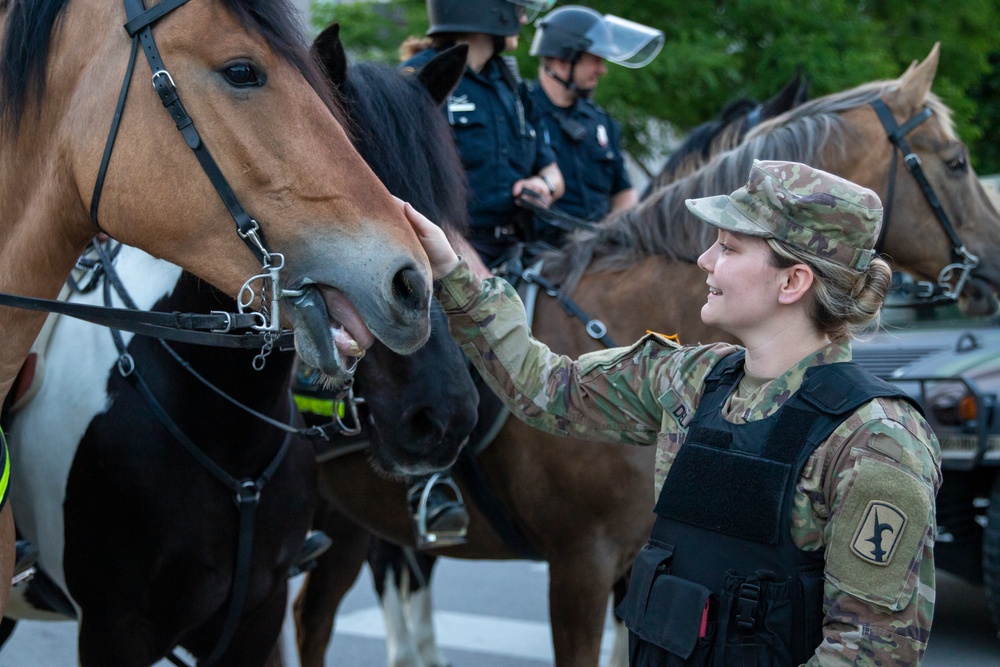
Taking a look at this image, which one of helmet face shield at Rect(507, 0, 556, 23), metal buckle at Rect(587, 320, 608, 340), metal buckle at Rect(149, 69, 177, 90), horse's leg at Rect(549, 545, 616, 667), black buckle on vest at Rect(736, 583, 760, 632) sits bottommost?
horse's leg at Rect(549, 545, 616, 667)

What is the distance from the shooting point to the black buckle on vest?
180 cm

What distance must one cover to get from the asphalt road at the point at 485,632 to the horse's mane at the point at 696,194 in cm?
273

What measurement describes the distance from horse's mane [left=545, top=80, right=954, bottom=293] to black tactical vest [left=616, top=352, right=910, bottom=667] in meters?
1.96

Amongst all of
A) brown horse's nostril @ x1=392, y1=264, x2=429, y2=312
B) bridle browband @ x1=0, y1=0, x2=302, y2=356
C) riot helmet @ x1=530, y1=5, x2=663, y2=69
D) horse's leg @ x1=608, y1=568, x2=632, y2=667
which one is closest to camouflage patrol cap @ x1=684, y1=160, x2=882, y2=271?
brown horse's nostril @ x1=392, y1=264, x2=429, y2=312

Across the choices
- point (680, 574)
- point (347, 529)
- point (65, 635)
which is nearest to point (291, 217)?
point (680, 574)

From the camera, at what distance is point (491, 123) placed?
4.21 m

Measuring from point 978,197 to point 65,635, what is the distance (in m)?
5.64

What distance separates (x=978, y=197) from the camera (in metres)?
4.11

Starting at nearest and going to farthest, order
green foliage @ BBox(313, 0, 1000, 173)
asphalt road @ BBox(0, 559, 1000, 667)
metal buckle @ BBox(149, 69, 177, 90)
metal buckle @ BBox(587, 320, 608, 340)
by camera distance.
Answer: metal buckle @ BBox(149, 69, 177, 90) < metal buckle @ BBox(587, 320, 608, 340) < asphalt road @ BBox(0, 559, 1000, 667) < green foliage @ BBox(313, 0, 1000, 173)

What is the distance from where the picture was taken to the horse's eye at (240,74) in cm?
199

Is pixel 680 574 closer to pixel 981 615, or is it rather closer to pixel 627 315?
pixel 627 315

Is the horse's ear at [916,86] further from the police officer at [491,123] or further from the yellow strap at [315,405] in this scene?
the yellow strap at [315,405]

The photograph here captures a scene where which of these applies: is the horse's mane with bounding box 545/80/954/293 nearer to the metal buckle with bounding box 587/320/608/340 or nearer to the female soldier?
the metal buckle with bounding box 587/320/608/340

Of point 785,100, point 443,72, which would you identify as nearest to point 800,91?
point 785,100
